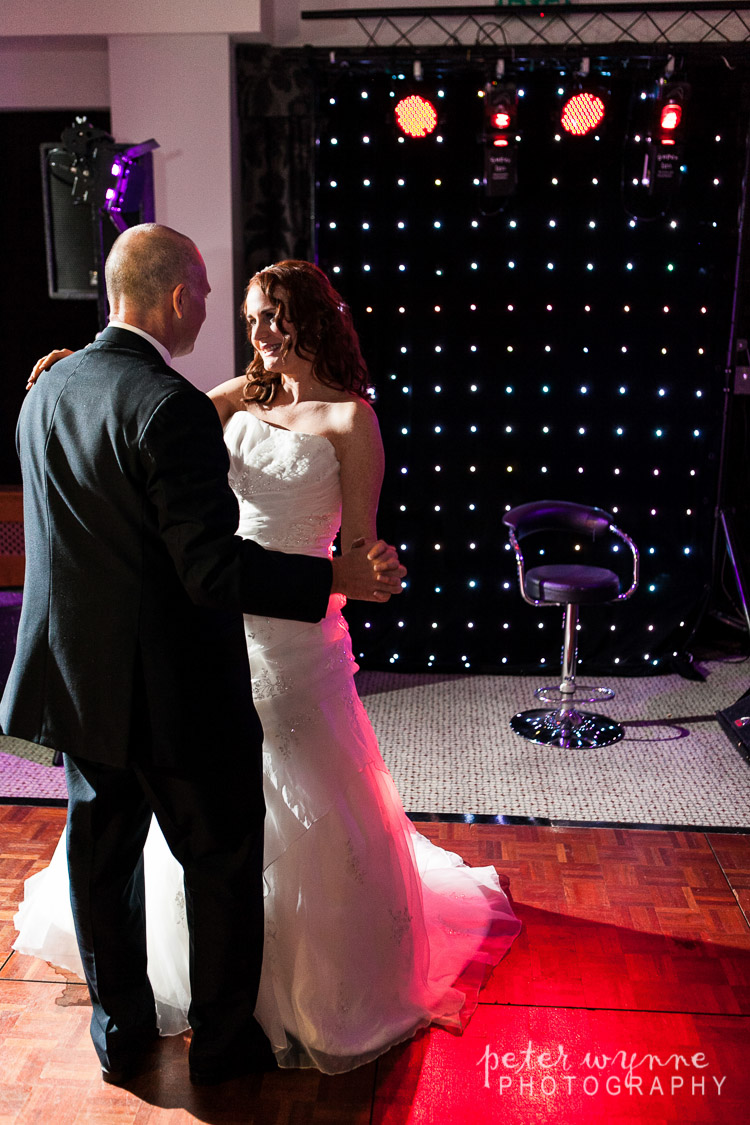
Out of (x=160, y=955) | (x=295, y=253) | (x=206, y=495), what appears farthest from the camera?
(x=295, y=253)

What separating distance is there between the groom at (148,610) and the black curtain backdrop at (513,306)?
2906mm

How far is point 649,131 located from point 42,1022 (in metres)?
4.24

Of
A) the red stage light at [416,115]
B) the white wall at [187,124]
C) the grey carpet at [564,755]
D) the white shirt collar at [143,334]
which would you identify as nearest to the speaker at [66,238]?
the white wall at [187,124]

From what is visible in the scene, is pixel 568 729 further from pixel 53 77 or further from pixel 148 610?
pixel 53 77

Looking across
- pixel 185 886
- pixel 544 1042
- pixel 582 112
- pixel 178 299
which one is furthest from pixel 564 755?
pixel 582 112

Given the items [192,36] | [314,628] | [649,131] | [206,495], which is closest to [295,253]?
[192,36]

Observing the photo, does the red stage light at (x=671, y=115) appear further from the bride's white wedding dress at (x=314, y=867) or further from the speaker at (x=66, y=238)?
the bride's white wedding dress at (x=314, y=867)

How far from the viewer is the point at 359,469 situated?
2307 mm

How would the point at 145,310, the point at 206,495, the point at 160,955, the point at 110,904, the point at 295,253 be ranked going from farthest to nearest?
the point at 295,253 → the point at 160,955 → the point at 110,904 → the point at 145,310 → the point at 206,495

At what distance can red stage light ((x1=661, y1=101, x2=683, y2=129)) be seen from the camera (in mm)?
4234

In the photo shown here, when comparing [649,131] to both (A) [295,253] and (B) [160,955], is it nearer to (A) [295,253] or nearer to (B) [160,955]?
(A) [295,253]

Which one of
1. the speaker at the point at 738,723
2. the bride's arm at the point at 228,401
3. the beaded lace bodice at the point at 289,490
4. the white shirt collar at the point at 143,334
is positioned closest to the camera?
the white shirt collar at the point at 143,334

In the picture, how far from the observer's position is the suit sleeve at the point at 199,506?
1.63 m

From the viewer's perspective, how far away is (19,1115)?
6.50ft
